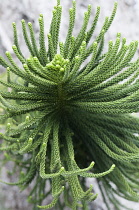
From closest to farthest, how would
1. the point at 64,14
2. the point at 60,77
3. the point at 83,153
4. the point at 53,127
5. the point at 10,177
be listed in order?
the point at 60,77 → the point at 53,127 → the point at 83,153 → the point at 64,14 → the point at 10,177

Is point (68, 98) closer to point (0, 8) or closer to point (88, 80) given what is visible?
point (88, 80)

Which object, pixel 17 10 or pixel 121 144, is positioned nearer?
pixel 121 144

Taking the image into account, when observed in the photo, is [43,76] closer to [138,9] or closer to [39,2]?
[39,2]

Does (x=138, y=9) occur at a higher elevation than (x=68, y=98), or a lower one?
higher

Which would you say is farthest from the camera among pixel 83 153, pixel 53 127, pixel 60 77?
pixel 83 153

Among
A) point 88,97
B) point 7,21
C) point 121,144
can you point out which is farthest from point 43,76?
point 7,21

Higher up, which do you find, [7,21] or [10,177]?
[7,21]

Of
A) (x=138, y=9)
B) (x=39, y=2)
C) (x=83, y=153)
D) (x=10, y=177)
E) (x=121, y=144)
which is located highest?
(x=39, y=2)

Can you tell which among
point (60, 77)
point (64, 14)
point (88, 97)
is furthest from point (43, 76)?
point (64, 14)

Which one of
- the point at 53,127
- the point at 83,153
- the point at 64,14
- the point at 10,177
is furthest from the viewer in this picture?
the point at 10,177
